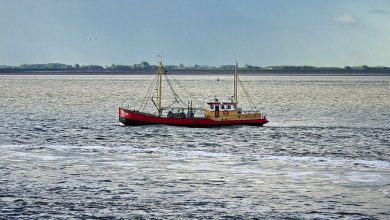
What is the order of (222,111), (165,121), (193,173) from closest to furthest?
(193,173) < (165,121) < (222,111)

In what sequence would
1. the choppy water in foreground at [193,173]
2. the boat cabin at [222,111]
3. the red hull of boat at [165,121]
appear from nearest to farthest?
the choppy water in foreground at [193,173] → the red hull of boat at [165,121] → the boat cabin at [222,111]

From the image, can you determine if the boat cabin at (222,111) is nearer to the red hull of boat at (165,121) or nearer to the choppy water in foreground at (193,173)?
the red hull of boat at (165,121)

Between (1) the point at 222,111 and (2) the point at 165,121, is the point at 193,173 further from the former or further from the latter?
(1) the point at 222,111

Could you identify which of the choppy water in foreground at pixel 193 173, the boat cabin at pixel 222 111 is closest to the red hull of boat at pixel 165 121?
the boat cabin at pixel 222 111

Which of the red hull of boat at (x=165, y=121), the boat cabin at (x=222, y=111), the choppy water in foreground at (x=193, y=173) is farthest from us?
the boat cabin at (x=222, y=111)

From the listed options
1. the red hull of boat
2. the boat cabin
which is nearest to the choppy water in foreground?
the red hull of boat

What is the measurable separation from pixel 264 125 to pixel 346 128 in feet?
36.7

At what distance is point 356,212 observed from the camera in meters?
43.3

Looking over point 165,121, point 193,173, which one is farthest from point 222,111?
point 193,173

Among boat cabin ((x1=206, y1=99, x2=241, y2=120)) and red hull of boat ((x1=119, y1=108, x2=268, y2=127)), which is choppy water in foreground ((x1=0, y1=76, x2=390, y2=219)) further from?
boat cabin ((x1=206, y1=99, x2=241, y2=120))

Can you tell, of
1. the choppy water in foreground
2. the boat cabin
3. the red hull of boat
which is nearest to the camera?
the choppy water in foreground

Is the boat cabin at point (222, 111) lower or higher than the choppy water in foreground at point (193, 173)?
higher

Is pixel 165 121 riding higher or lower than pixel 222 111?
lower

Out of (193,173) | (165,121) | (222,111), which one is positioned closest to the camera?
(193,173)
